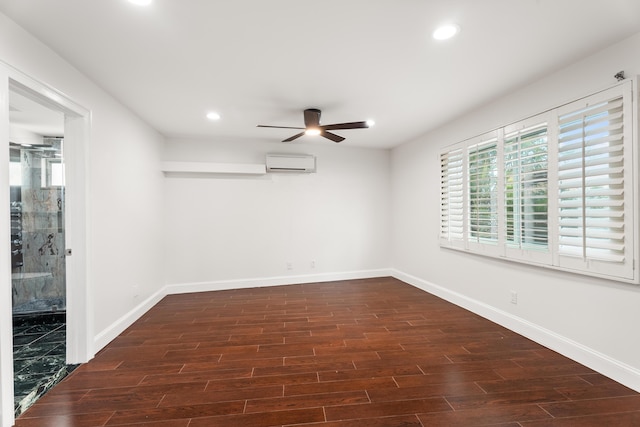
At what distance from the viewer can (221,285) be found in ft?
15.0

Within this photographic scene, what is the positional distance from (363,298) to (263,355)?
6.38 feet

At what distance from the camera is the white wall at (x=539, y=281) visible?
204 centimetres

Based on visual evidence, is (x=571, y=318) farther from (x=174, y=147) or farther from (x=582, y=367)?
(x=174, y=147)

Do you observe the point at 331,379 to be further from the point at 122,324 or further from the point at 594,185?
the point at 594,185

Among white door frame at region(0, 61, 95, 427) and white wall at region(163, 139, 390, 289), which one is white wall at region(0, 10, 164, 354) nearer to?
white door frame at region(0, 61, 95, 427)

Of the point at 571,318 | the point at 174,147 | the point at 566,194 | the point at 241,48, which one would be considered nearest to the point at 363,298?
the point at 571,318

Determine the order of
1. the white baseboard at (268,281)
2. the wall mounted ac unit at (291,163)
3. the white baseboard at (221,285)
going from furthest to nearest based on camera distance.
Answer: the wall mounted ac unit at (291,163), the white baseboard at (268,281), the white baseboard at (221,285)

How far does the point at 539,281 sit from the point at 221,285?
13.9ft

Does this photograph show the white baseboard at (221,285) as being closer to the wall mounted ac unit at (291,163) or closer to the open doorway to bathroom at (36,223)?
the open doorway to bathroom at (36,223)

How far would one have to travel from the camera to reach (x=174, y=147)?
4434 mm

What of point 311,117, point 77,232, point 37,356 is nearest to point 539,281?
point 311,117

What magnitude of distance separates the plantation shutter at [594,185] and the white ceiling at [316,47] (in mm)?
510

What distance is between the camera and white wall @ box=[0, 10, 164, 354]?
1.96m

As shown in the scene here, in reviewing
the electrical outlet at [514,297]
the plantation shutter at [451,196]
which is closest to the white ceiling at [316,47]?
the plantation shutter at [451,196]
